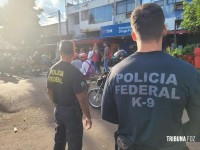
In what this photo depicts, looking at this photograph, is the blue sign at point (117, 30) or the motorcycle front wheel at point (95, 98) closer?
the motorcycle front wheel at point (95, 98)

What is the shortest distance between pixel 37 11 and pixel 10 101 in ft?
106

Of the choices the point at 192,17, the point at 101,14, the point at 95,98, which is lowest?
the point at 95,98

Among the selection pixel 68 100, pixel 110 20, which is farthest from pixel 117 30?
pixel 68 100

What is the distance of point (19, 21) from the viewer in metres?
39.4

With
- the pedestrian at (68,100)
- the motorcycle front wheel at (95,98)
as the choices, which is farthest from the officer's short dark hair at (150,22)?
the motorcycle front wheel at (95,98)

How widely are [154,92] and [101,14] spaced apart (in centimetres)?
3471

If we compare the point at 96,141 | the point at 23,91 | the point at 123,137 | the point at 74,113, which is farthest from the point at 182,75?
the point at 23,91

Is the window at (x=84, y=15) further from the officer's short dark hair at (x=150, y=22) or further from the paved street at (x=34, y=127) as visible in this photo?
the officer's short dark hair at (x=150, y=22)

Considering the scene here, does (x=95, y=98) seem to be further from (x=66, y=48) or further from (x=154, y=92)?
(x=154, y=92)

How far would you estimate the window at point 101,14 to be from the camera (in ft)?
114

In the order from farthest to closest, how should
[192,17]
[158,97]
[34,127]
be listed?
[192,17]
[34,127]
[158,97]

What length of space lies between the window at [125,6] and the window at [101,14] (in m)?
1.46

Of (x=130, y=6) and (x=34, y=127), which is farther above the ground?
(x=130, y=6)

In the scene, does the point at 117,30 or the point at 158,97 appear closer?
the point at 158,97
